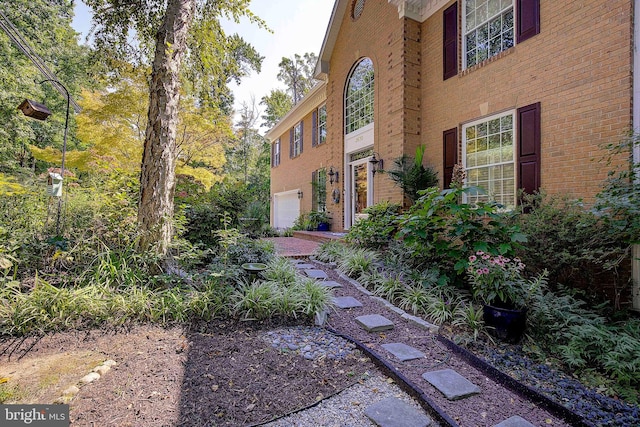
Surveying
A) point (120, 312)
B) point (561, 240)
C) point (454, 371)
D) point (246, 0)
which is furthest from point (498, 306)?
point (246, 0)

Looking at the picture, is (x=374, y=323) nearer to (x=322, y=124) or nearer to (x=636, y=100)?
(x=636, y=100)

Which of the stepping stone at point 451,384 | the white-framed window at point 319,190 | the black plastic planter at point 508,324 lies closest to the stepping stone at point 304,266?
the black plastic planter at point 508,324

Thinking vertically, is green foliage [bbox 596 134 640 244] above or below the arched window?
below

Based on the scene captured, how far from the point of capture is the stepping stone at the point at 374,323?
10.9 feet

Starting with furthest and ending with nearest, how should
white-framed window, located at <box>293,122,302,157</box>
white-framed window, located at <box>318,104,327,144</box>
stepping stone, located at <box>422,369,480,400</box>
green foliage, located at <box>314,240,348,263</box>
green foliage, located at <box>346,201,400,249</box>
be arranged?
white-framed window, located at <box>293,122,302,157</box>
white-framed window, located at <box>318,104,327,144</box>
green foliage, located at <box>346,201,400,249</box>
green foliage, located at <box>314,240,348,263</box>
stepping stone, located at <box>422,369,480,400</box>

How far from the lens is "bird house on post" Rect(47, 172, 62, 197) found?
4508mm

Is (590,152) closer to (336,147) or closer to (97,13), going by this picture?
(336,147)

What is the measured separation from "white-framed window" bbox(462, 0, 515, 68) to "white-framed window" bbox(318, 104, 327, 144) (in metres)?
5.69

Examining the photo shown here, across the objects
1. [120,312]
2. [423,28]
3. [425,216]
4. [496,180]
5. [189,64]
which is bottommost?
[120,312]

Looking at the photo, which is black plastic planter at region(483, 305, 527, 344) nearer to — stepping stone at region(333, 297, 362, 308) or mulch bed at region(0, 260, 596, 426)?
mulch bed at region(0, 260, 596, 426)

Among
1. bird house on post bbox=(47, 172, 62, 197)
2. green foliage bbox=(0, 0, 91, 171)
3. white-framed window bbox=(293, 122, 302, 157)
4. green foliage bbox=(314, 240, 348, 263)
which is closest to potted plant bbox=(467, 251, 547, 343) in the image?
green foliage bbox=(314, 240, 348, 263)

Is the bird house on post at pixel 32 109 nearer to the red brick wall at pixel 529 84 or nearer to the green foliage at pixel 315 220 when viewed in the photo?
the red brick wall at pixel 529 84

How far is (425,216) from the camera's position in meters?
4.39

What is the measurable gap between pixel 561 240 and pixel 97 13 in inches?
315
